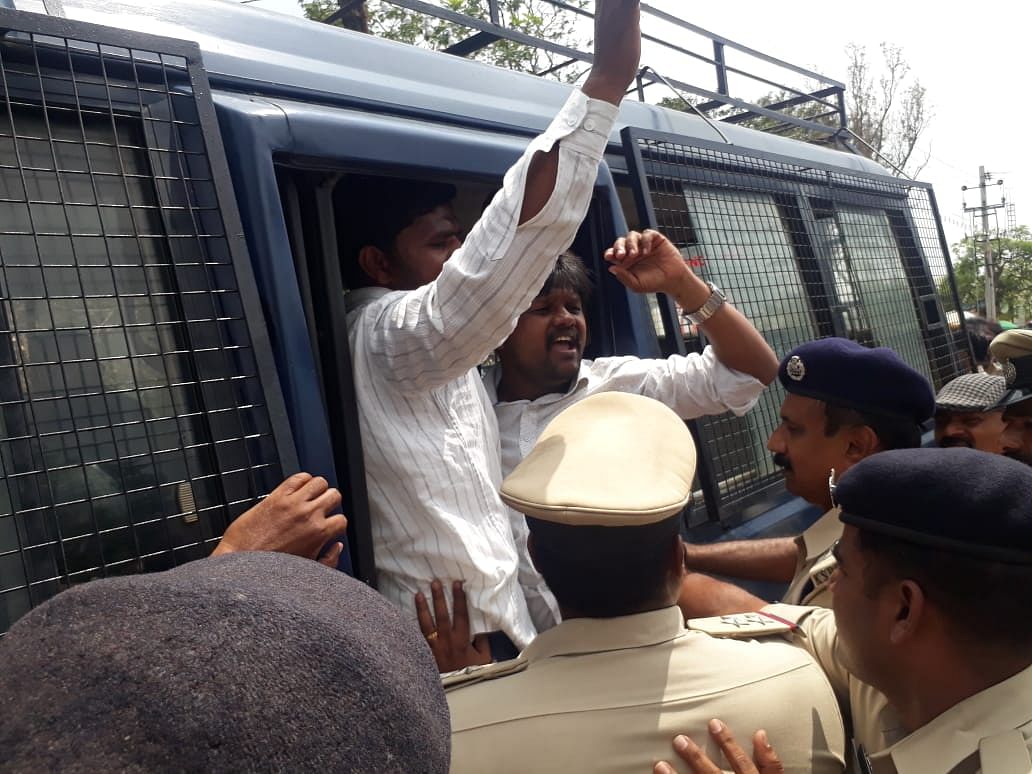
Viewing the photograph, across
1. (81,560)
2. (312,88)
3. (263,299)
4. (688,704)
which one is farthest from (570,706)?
(312,88)

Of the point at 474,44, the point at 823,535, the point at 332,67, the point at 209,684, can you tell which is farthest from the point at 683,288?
the point at 209,684

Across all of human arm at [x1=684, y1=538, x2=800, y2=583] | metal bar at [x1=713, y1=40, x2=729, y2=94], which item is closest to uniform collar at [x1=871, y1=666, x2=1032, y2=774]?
human arm at [x1=684, y1=538, x2=800, y2=583]

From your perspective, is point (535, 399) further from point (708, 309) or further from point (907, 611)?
point (907, 611)

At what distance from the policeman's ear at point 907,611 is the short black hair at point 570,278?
1244mm

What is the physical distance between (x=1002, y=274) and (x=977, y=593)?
35.2 m

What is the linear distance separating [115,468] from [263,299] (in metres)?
0.39

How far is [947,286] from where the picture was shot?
14.2 feet

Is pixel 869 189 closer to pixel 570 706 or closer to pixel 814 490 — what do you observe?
pixel 814 490

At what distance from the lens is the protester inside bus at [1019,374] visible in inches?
110

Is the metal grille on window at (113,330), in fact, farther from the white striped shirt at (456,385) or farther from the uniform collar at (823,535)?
the uniform collar at (823,535)

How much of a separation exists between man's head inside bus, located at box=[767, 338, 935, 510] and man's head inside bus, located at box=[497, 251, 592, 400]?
22.1 inches

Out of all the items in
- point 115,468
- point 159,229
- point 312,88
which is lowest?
point 115,468

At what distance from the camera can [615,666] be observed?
1298 millimetres

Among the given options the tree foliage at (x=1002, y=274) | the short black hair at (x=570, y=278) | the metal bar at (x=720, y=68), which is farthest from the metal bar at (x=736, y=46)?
the tree foliage at (x=1002, y=274)
